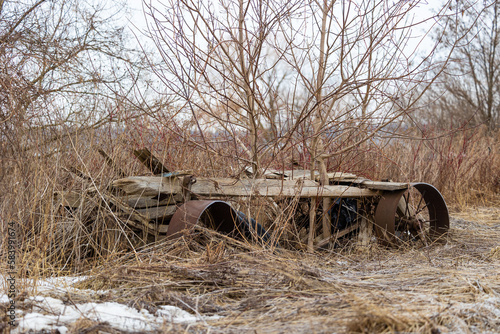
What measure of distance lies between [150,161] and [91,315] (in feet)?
6.62

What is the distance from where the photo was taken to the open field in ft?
6.98

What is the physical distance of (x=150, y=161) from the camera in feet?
13.4

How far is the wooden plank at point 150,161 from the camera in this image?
160 inches

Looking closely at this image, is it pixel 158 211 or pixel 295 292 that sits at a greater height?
pixel 158 211

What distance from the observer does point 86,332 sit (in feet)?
6.72

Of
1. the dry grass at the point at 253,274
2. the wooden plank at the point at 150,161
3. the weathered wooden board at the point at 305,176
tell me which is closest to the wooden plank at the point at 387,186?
the weathered wooden board at the point at 305,176

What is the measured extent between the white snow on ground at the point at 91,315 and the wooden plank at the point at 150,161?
5.73 feet

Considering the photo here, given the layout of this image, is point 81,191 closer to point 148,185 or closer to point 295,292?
point 148,185

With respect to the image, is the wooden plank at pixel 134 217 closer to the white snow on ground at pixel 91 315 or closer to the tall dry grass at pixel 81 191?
the tall dry grass at pixel 81 191

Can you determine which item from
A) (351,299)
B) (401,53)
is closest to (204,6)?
(401,53)

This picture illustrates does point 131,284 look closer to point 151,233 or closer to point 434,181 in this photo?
point 151,233

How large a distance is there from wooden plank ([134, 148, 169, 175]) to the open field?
2.71 feet

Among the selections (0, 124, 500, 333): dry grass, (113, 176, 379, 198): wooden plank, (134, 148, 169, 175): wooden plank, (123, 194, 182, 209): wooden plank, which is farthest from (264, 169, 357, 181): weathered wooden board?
(134, 148, 169, 175): wooden plank

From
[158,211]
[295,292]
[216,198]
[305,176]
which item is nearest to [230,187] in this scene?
[216,198]
